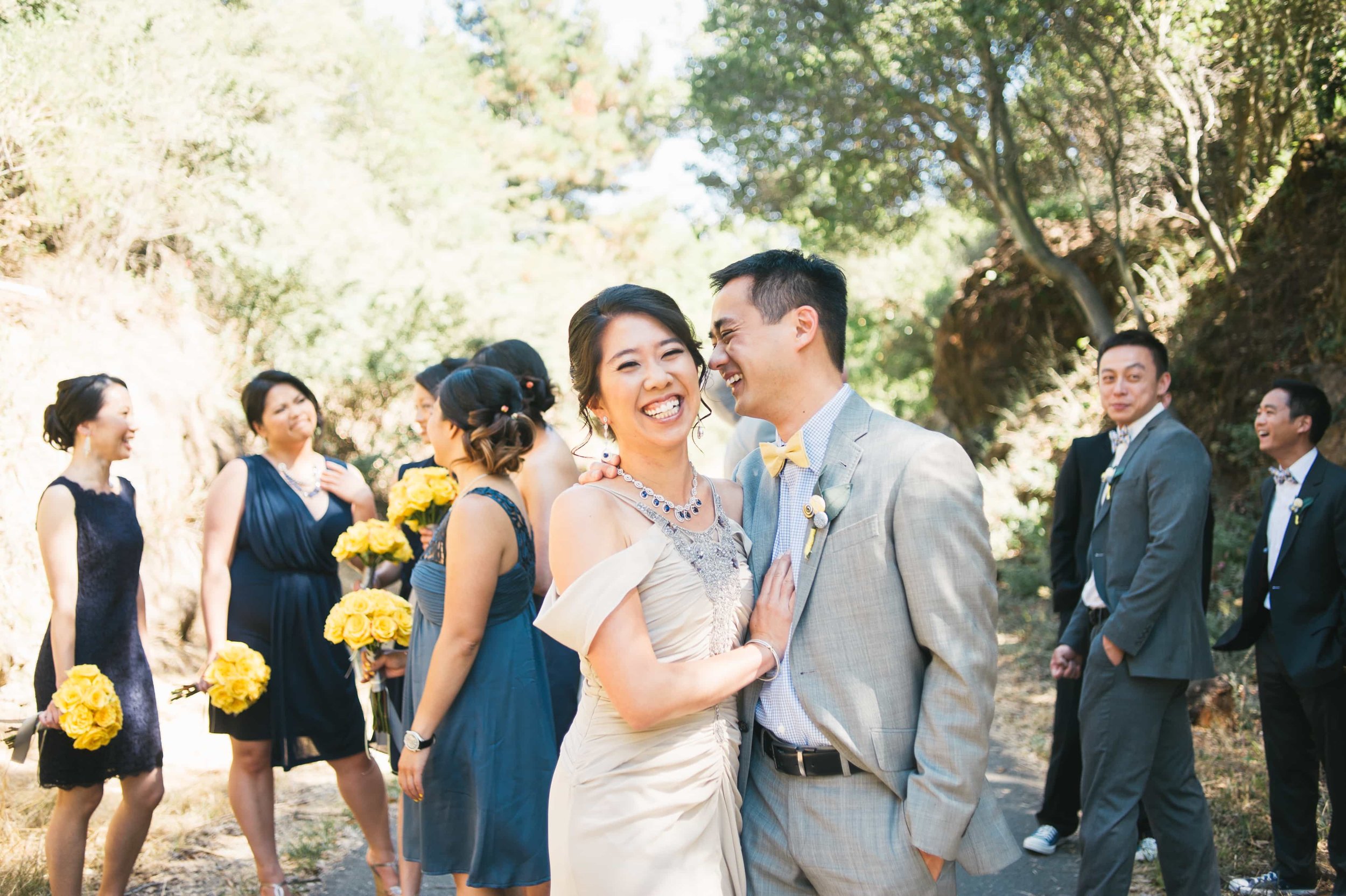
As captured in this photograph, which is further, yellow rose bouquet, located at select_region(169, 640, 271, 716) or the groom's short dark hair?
yellow rose bouquet, located at select_region(169, 640, 271, 716)

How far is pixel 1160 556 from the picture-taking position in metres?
3.65

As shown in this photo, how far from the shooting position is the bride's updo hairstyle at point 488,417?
10.9 ft

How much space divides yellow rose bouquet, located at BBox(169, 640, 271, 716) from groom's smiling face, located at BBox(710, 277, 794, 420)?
263cm

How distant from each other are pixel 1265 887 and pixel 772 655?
3232mm

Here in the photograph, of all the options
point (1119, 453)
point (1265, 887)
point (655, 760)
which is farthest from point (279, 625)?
point (1265, 887)

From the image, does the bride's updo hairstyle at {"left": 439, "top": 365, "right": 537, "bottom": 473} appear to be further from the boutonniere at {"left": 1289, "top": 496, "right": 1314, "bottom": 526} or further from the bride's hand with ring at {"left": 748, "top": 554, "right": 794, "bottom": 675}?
the boutonniere at {"left": 1289, "top": 496, "right": 1314, "bottom": 526}

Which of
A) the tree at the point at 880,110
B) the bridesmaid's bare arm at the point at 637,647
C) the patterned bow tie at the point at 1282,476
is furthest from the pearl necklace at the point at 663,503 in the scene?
the tree at the point at 880,110

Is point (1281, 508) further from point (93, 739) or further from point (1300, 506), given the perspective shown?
point (93, 739)

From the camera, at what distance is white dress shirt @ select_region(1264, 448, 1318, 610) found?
4320 millimetres

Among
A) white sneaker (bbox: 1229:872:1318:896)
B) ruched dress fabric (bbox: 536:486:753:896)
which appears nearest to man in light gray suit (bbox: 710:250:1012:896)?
ruched dress fabric (bbox: 536:486:753:896)

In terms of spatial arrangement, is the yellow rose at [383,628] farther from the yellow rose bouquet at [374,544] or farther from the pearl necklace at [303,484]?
the pearl necklace at [303,484]

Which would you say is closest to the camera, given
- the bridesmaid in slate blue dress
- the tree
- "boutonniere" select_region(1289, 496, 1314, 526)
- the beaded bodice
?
the beaded bodice

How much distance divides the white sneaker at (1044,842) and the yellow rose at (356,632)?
3.39 m

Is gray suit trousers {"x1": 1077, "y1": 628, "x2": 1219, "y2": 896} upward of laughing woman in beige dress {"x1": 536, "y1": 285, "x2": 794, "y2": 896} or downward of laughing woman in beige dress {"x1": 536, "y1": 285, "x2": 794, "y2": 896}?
downward
